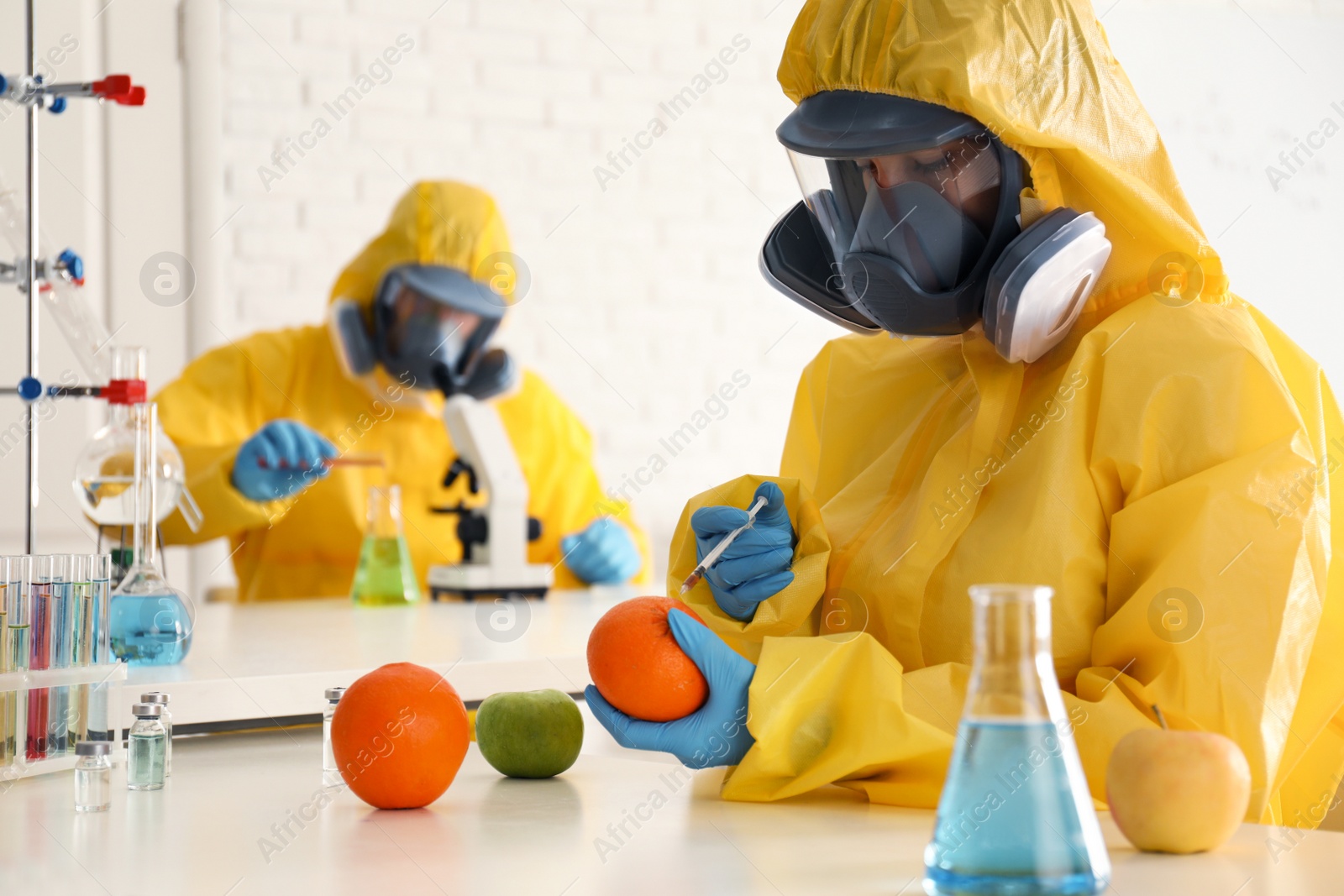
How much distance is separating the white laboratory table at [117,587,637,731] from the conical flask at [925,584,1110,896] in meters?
0.84

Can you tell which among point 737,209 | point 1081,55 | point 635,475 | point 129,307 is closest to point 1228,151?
point 737,209

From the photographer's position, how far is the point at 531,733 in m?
1.12

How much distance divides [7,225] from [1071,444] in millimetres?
1649

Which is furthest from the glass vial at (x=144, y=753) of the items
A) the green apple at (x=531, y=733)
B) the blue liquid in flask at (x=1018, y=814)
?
the blue liquid in flask at (x=1018, y=814)

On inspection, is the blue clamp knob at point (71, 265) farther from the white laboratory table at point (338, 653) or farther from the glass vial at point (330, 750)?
the glass vial at point (330, 750)

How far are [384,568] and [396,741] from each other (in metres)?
1.47

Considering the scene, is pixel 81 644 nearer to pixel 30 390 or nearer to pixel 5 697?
pixel 5 697

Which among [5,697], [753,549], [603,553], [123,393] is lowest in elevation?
[603,553]

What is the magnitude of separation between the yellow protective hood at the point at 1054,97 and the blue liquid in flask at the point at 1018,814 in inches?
26.9

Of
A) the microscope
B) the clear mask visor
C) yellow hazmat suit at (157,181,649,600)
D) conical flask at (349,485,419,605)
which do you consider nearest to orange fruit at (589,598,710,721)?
the clear mask visor

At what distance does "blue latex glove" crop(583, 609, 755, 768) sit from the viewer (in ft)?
3.46

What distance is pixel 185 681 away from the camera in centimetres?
138

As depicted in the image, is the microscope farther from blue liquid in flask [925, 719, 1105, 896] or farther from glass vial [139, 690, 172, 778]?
blue liquid in flask [925, 719, 1105, 896]

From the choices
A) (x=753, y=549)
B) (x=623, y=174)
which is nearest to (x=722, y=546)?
(x=753, y=549)
